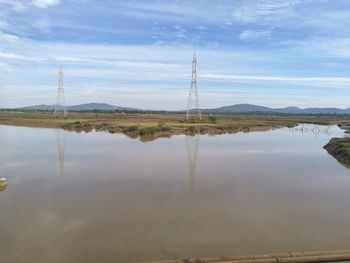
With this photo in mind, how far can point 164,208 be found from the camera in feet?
41.8

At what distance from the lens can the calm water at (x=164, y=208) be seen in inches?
372

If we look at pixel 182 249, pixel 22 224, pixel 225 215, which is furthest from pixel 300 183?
pixel 22 224

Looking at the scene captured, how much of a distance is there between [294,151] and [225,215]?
65.6ft

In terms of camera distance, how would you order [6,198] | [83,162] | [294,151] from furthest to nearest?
[294,151] → [83,162] → [6,198]

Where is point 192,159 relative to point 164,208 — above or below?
above

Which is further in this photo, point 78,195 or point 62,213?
point 78,195

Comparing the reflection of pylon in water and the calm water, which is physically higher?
the reflection of pylon in water

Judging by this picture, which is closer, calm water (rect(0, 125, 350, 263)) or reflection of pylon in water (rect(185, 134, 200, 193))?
calm water (rect(0, 125, 350, 263))

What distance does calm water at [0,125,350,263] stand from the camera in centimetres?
946

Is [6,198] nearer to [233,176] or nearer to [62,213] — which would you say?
[62,213]

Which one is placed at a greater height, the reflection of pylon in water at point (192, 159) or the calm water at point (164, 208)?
the reflection of pylon in water at point (192, 159)

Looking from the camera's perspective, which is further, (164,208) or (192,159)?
(192,159)

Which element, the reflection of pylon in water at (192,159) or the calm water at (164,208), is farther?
the reflection of pylon in water at (192,159)

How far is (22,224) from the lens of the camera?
10.8 metres
